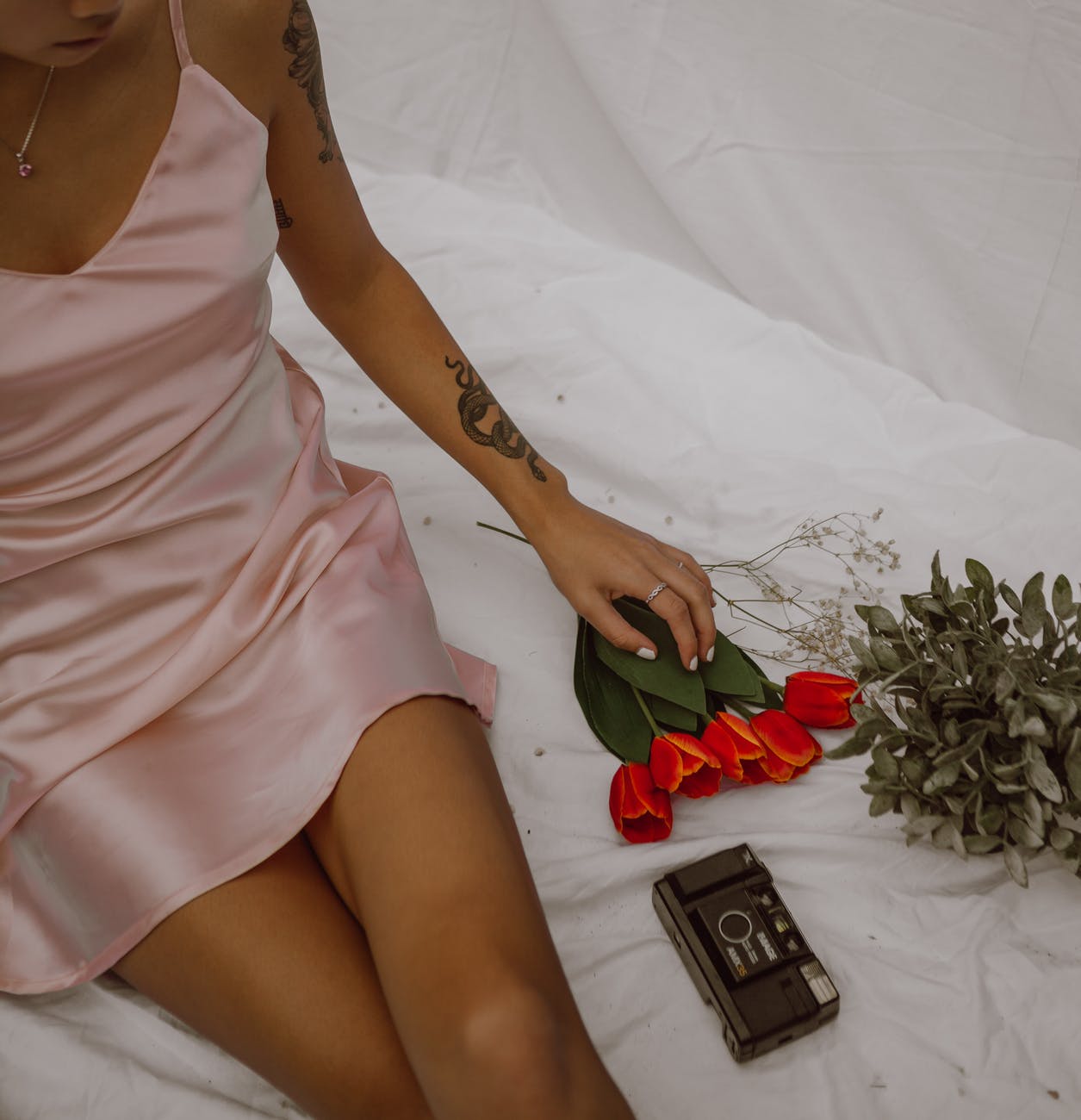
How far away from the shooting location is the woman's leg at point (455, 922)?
69cm

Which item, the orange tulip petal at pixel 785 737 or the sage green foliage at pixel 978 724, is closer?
the sage green foliage at pixel 978 724

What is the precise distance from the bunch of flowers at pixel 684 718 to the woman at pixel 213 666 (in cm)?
19

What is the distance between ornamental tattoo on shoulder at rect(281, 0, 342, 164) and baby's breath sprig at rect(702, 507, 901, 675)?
0.63 meters

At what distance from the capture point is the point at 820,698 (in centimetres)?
104

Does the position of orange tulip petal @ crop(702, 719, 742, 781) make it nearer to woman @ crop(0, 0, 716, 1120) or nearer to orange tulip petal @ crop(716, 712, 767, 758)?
orange tulip petal @ crop(716, 712, 767, 758)

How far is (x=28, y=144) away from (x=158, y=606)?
369 millimetres

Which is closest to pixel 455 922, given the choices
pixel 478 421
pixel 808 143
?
pixel 478 421

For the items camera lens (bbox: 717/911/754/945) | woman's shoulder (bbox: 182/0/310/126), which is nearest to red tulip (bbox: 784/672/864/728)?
camera lens (bbox: 717/911/754/945)

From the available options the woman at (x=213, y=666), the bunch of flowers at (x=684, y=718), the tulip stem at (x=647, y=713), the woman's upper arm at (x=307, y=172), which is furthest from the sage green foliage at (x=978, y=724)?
the woman's upper arm at (x=307, y=172)

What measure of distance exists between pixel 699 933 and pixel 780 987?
8 centimetres

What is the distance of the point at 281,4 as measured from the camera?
34.2 inches

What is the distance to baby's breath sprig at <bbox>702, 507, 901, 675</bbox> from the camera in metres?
1.15

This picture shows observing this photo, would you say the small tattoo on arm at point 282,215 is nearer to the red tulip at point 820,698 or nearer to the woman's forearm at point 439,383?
the woman's forearm at point 439,383

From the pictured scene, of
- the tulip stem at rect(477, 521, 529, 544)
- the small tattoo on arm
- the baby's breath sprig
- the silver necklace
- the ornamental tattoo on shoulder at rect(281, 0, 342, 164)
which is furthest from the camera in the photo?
the tulip stem at rect(477, 521, 529, 544)
